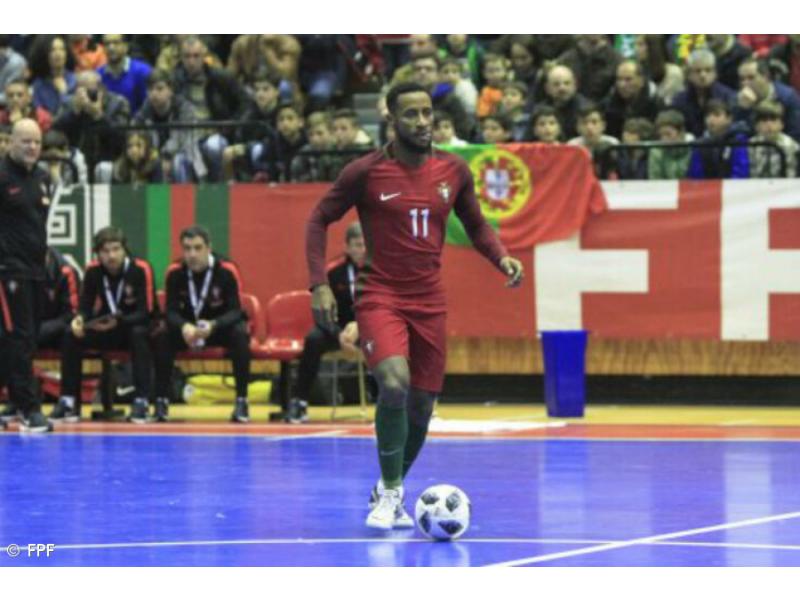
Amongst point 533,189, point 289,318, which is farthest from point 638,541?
point 533,189

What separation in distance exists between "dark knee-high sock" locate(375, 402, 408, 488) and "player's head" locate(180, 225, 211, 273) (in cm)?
807

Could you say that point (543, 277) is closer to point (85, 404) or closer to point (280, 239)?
point (280, 239)

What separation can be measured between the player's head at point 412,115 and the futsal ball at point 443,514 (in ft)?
6.37

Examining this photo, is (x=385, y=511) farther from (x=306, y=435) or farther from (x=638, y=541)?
(x=306, y=435)

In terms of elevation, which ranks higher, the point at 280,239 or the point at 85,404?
the point at 280,239

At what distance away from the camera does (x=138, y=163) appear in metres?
20.3

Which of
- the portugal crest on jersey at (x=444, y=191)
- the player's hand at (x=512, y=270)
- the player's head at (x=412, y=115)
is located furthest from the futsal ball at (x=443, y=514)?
the player's head at (x=412, y=115)

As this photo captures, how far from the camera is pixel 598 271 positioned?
19.2 m

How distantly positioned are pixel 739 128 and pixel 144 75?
24.2 ft

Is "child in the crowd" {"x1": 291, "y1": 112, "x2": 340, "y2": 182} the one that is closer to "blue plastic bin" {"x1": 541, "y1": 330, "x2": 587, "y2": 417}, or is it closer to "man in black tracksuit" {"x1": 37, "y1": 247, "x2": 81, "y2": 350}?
"man in black tracksuit" {"x1": 37, "y1": 247, "x2": 81, "y2": 350}

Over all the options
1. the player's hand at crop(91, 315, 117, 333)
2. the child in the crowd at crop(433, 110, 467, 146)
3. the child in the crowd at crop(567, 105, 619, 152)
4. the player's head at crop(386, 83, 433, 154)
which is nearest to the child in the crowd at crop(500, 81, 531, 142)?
the child in the crowd at crop(567, 105, 619, 152)

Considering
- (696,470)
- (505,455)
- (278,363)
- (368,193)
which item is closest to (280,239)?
(278,363)

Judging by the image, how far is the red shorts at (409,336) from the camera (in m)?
9.91

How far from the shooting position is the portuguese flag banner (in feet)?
62.8
